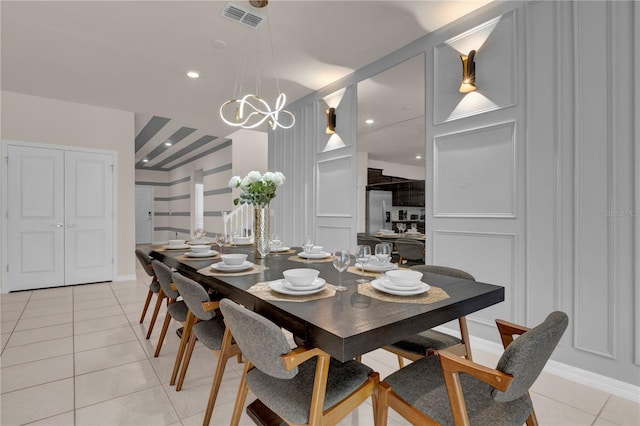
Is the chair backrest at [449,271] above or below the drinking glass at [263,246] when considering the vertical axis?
below

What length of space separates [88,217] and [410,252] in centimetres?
479

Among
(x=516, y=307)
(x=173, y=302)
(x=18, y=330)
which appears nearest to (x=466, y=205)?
(x=516, y=307)

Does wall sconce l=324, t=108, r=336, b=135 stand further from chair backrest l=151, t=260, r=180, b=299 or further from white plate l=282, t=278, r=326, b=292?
white plate l=282, t=278, r=326, b=292

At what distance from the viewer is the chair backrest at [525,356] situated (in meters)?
0.93

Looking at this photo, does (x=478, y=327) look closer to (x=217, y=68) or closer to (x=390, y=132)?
(x=390, y=132)

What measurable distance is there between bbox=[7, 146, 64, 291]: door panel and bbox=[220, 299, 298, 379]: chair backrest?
16.1 feet

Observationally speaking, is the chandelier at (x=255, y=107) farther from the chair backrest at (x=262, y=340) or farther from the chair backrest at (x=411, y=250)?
the chair backrest at (x=262, y=340)

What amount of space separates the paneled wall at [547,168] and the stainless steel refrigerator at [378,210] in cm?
51

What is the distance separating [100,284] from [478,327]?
5202mm

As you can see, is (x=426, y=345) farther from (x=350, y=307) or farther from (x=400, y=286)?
(x=350, y=307)

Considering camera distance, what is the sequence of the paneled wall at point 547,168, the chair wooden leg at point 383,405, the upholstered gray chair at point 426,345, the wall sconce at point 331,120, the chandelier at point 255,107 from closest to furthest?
the chair wooden leg at point 383,405
the upholstered gray chair at point 426,345
the paneled wall at point 547,168
the chandelier at point 255,107
the wall sconce at point 331,120

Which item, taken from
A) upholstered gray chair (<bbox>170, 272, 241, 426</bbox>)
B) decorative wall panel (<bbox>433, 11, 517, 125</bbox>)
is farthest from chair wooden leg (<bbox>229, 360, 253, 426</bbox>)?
decorative wall panel (<bbox>433, 11, 517, 125</bbox>)

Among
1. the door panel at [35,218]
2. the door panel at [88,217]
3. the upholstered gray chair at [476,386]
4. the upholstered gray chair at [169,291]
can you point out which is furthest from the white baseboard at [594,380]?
the door panel at [35,218]

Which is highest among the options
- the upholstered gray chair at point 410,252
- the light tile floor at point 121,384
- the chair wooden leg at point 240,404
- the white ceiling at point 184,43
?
the white ceiling at point 184,43
